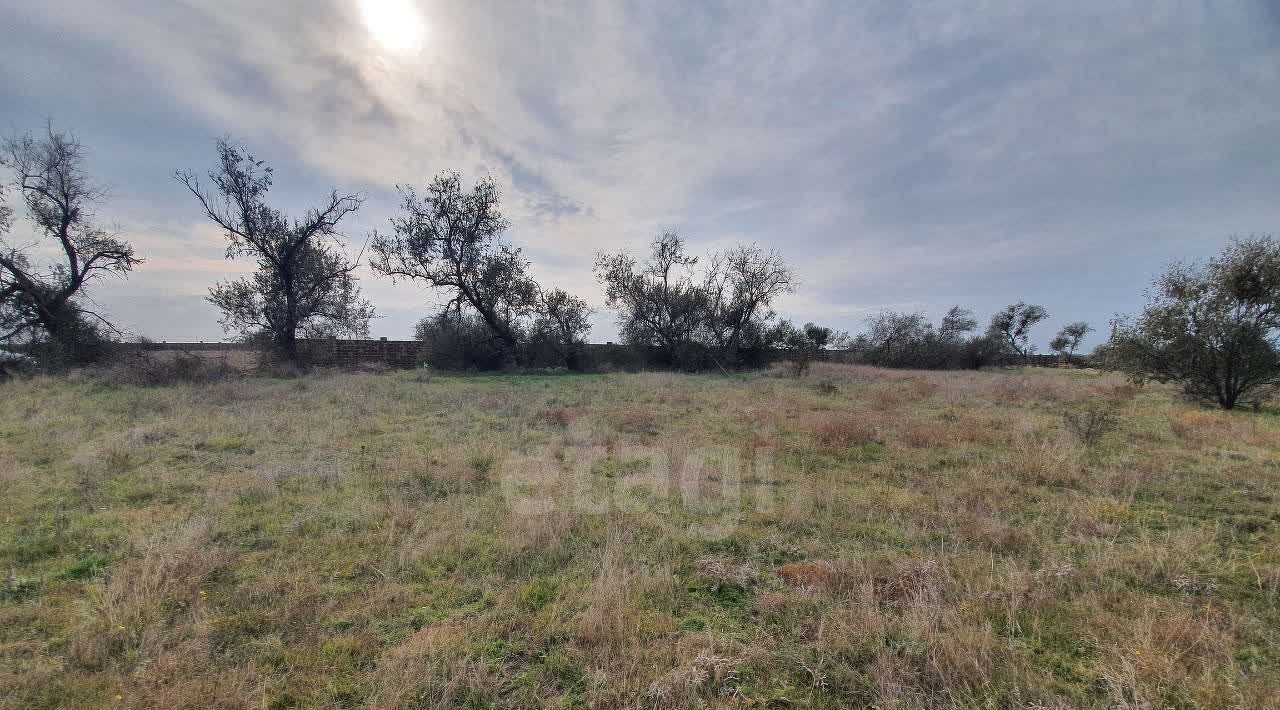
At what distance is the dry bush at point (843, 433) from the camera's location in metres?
8.14

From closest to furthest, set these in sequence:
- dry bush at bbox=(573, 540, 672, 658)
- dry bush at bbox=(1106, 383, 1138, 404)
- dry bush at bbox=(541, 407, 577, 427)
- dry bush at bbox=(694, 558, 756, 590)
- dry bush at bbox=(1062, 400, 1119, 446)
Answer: dry bush at bbox=(573, 540, 672, 658)
dry bush at bbox=(694, 558, 756, 590)
dry bush at bbox=(1062, 400, 1119, 446)
dry bush at bbox=(541, 407, 577, 427)
dry bush at bbox=(1106, 383, 1138, 404)

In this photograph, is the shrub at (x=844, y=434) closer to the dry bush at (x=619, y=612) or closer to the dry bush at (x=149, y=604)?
the dry bush at (x=619, y=612)

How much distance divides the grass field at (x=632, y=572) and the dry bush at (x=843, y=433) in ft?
0.43

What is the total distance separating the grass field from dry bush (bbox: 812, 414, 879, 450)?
0.43 feet

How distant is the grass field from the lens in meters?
2.50

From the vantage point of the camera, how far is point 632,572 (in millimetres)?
3658

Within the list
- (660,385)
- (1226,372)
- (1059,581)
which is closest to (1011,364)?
(1226,372)

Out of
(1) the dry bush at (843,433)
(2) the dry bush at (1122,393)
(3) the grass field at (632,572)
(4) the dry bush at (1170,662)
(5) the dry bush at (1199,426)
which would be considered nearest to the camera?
(4) the dry bush at (1170,662)

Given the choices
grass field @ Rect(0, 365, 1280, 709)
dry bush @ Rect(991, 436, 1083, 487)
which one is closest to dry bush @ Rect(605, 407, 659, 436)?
grass field @ Rect(0, 365, 1280, 709)

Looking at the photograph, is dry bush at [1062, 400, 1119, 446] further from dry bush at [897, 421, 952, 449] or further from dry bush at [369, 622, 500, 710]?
dry bush at [369, 622, 500, 710]

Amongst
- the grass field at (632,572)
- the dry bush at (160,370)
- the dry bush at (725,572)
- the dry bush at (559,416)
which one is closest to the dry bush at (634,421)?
the dry bush at (559,416)

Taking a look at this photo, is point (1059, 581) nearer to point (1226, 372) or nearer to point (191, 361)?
point (1226, 372)

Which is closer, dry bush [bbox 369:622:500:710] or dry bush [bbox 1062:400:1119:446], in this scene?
dry bush [bbox 369:622:500:710]

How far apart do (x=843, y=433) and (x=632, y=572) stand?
20.4 ft
